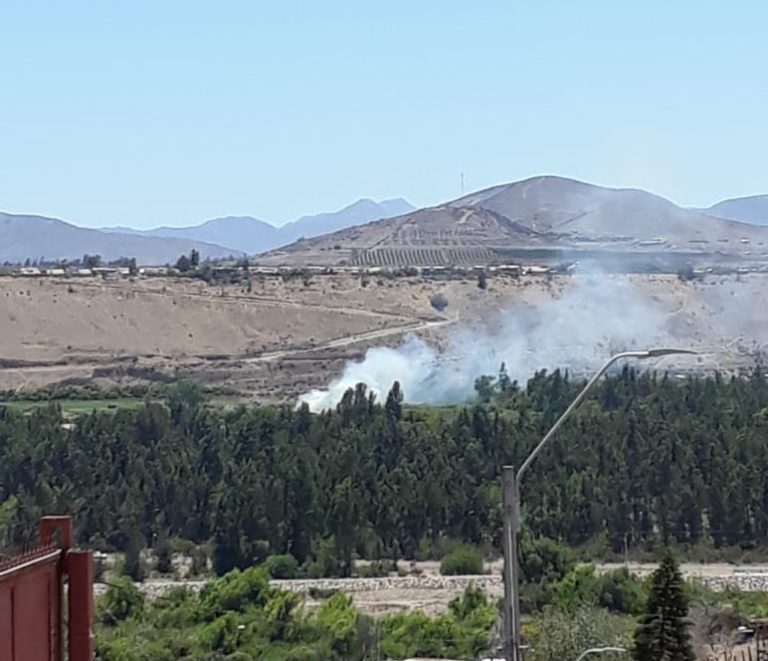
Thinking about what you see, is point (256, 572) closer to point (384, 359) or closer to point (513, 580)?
point (513, 580)

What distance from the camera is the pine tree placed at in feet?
96.8

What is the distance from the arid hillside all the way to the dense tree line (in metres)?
30.6

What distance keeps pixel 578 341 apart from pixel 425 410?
44604 mm

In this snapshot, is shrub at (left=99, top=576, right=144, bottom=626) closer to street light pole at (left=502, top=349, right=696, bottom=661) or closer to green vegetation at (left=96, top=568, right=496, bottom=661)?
green vegetation at (left=96, top=568, right=496, bottom=661)

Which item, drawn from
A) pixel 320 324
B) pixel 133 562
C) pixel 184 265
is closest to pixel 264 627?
pixel 133 562

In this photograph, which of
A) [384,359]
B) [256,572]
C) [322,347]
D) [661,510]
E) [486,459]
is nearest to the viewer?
[256,572]

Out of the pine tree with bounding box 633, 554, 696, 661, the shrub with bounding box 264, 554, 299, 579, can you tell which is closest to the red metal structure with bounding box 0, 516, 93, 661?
the pine tree with bounding box 633, 554, 696, 661

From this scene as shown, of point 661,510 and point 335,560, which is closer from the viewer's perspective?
point 335,560

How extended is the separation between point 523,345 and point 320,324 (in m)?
14.1

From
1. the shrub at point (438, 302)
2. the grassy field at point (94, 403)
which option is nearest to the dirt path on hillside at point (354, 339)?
the shrub at point (438, 302)

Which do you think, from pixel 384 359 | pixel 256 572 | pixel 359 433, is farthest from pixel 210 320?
pixel 256 572

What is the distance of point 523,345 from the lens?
4835 inches

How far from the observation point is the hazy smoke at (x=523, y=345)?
10225 cm

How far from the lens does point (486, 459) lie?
216 ft
